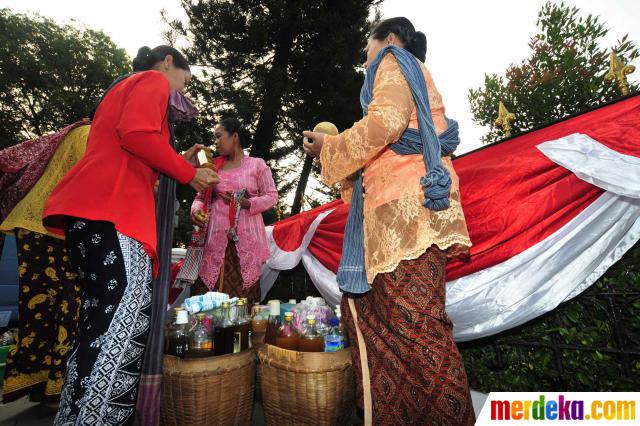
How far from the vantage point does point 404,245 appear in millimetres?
1182

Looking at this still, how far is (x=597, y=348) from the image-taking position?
1.66m

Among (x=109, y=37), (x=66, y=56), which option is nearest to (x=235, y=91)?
(x=66, y=56)

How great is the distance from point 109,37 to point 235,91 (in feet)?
48.2

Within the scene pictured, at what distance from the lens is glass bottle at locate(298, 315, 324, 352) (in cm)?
169

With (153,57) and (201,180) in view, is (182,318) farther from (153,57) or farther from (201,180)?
(153,57)

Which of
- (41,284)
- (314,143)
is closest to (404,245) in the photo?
(314,143)

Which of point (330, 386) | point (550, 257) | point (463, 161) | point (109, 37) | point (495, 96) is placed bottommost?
point (330, 386)

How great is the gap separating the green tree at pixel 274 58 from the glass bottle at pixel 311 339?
6.01 meters

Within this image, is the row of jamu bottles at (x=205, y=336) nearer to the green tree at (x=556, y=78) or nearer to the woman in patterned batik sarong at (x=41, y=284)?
the woman in patterned batik sarong at (x=41, y=284)

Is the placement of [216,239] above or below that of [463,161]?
below

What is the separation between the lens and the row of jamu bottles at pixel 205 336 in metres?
1.73

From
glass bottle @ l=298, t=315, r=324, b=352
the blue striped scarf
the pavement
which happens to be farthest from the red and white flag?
glass bottle @ l=298, t=315, r=324, b=352

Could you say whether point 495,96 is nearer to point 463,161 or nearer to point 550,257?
point 463,161

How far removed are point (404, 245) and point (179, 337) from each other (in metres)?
1.24
